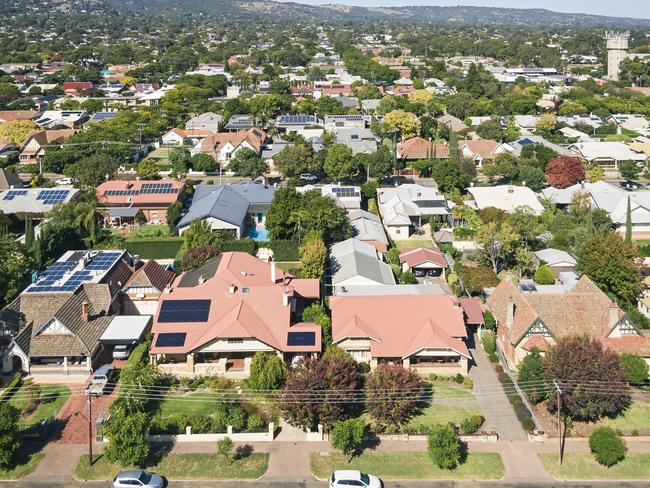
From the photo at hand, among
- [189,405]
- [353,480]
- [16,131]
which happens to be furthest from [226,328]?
[16,131]

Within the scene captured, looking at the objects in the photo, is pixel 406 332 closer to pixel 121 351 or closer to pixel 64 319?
pixel 121 351

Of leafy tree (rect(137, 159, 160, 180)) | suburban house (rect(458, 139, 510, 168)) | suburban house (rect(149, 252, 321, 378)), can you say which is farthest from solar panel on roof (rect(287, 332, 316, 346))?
suburban house (rect(458, 139, 510, 168))

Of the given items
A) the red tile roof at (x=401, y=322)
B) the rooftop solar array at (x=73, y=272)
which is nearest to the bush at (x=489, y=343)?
the red tile roof at (x=401, y=322)

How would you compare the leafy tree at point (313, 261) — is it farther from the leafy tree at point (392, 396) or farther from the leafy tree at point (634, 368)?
the leafy tree at point (634, 368)

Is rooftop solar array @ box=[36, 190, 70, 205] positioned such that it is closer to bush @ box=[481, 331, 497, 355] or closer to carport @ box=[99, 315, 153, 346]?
carport @ box=[99, 315, 153, 346]

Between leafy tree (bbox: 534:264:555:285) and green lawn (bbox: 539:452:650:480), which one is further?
leafy tree (bbox: 534:264:555:285)

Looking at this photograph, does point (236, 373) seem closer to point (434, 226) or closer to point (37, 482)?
point (37, 482)
